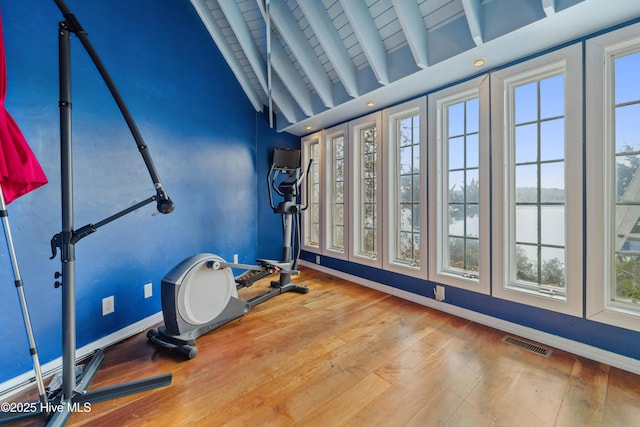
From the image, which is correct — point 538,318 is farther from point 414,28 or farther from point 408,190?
point 414,28

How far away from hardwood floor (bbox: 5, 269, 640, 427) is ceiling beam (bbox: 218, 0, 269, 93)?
3.01 m

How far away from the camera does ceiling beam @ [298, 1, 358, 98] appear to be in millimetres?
2516

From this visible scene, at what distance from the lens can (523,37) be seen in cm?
198

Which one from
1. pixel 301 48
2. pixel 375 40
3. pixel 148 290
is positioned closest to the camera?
pixel 148 290

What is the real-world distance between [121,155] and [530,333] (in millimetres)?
3767

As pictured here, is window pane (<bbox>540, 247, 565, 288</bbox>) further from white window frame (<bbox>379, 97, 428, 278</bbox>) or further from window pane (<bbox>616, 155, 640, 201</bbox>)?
white window frame (<bbox>379, 97, 428, 278</bbox>)

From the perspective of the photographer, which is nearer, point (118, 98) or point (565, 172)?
point (118, 98)

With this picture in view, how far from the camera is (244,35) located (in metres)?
3.01

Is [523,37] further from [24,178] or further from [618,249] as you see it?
[24,178]

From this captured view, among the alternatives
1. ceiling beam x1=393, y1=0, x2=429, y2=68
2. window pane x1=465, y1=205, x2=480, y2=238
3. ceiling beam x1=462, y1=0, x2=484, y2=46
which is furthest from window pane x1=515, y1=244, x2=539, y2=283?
ceiling beam x1=393, y1=0, x2=429, y2=68

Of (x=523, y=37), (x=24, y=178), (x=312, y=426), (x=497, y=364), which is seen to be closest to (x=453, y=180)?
(x=523, y=37)

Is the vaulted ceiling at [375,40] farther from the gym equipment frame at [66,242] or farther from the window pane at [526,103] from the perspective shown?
the gym equipment frame at [66,242]

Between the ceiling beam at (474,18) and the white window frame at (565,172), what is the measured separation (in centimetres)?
49

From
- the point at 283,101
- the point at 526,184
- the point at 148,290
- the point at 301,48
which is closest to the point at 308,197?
the point at 283,101
